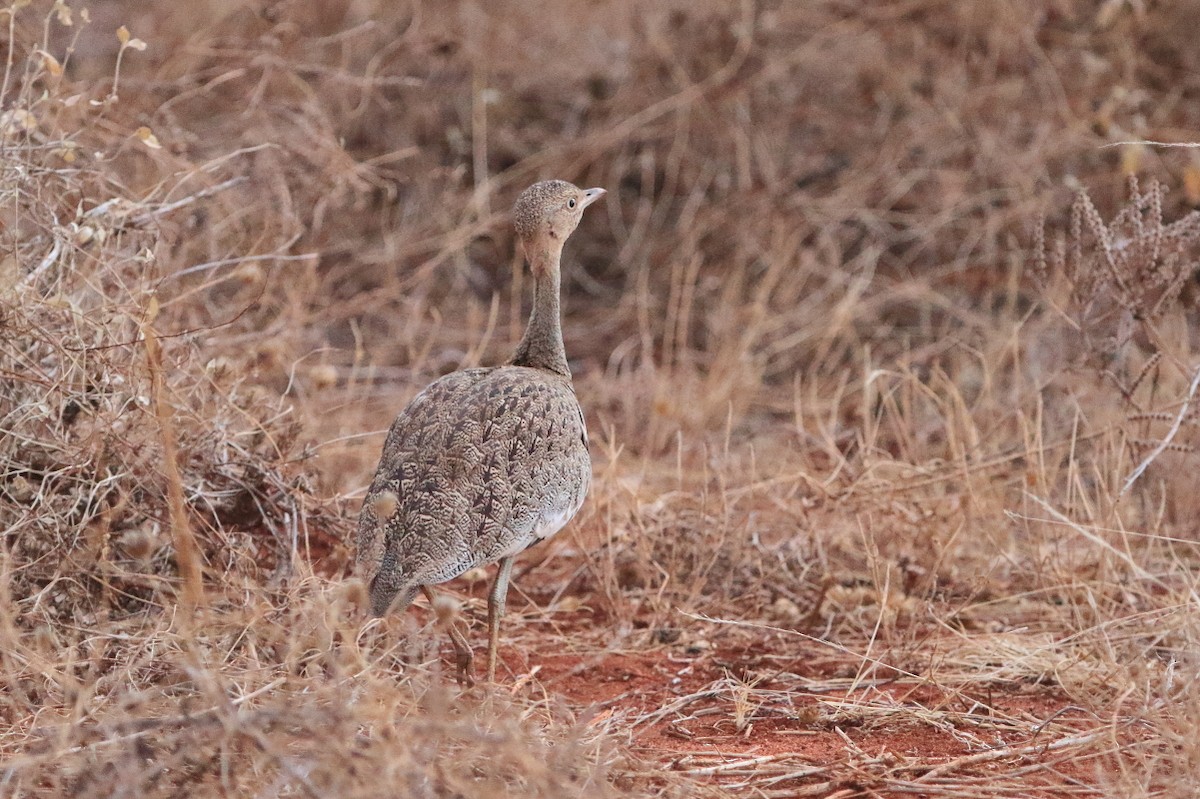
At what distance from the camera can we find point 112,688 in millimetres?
3305

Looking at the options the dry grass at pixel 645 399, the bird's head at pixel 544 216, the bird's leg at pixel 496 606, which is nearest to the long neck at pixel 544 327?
the bird's head at pixel 544 216

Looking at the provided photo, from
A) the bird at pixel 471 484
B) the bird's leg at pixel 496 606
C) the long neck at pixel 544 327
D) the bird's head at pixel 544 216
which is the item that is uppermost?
the bird's head at pixel 544 216

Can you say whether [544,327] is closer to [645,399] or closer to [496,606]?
[496,606]

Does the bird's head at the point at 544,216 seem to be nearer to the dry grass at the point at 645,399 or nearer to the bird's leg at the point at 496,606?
the dry grass at the point at 645,399

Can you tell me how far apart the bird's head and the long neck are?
1.1 inches

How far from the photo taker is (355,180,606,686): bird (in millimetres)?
3434

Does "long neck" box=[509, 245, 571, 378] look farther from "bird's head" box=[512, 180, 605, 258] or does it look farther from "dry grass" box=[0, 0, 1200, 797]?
"dry grass" box=[0, 0, 1200, 797]

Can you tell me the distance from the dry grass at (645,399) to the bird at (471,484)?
22 cm

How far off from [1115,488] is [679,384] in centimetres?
244

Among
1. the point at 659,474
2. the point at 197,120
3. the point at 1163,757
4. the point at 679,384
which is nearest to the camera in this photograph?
the point at 1163,757

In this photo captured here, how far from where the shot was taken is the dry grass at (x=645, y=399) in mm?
3246

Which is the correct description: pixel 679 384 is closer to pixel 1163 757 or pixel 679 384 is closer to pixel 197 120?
pixel 197 120

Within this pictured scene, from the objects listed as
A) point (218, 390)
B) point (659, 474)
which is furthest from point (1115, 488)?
point (218, 390)

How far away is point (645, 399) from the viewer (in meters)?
6.31
